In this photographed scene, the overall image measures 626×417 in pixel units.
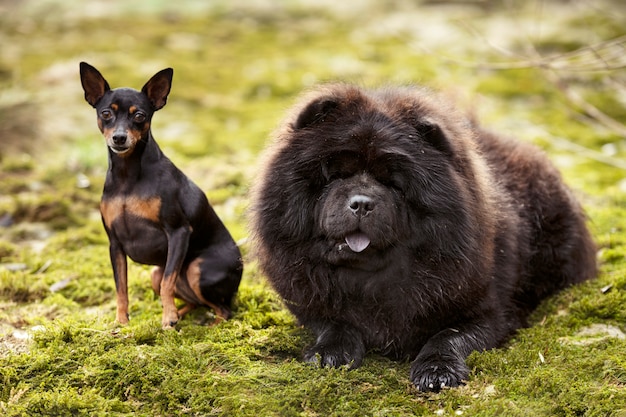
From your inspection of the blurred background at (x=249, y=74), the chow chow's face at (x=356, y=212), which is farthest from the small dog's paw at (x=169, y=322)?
the chow chow's face at (x=356, y=212)

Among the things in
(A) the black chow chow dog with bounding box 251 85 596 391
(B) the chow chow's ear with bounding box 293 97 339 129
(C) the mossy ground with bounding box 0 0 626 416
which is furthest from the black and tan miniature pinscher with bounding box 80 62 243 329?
(B) the chow chow's ear with bounding box 293 97 339 129

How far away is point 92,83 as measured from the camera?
3836mm

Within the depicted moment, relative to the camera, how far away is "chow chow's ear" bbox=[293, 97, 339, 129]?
3.86 metres

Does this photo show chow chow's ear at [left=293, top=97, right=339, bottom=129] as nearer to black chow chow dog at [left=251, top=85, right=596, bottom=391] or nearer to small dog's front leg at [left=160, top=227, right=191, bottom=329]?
black chow chow dog at [left=251, top=85, right=596, bottom=391]

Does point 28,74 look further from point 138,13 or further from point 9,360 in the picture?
point 9,360

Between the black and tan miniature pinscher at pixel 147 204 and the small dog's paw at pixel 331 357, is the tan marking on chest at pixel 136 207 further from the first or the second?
the small dog's paw at pixel 331 357

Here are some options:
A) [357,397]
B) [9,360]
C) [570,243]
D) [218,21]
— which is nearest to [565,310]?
[570,243]

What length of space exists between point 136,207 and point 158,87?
0.67 metres

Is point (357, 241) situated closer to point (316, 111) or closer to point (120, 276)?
point (316, 111)

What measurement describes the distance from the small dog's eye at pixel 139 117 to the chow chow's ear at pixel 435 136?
146cm

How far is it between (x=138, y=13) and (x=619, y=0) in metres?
10.1

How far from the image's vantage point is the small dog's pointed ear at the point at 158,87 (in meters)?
3.90

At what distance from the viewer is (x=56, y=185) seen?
705 cm

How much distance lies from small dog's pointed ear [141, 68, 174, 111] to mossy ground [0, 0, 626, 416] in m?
0.96
